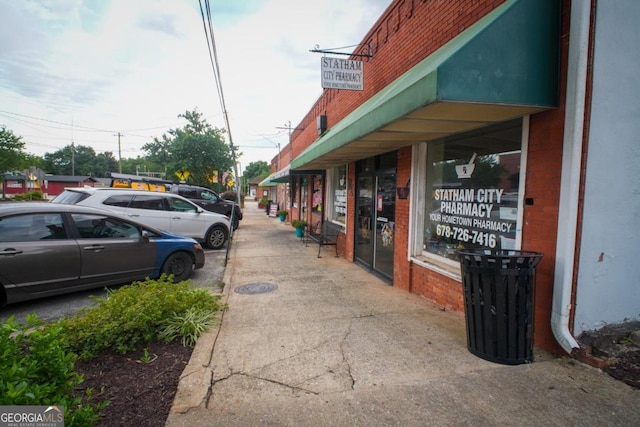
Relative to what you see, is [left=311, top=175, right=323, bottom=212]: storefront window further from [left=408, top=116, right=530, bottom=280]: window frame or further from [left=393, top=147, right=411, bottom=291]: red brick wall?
[left=408, top=116, right=530, bottom=280]: window frame

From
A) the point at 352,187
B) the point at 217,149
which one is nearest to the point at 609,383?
the point at 352,187

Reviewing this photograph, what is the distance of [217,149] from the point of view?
24438 mm

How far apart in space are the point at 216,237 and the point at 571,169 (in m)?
9.45

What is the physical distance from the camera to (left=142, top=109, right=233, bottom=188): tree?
76.7 ft

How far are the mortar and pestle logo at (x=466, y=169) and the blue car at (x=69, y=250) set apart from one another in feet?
16.5

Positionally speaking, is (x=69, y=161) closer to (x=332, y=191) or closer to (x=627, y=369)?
(x=332, y=191)

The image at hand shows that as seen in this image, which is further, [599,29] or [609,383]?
[599,29]

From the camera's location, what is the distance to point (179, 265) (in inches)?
259

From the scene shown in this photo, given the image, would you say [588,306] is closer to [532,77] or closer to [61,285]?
[532,77]

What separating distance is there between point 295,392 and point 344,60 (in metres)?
6.32

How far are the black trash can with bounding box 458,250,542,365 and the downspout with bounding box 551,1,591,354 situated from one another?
0.28m

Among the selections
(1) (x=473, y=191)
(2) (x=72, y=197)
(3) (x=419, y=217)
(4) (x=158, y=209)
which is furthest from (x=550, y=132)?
(2) (x=72, y=197)

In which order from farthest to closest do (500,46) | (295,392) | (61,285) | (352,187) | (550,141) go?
(352,187) < (61,285) < (550,141) < (500,46) < (295,392)

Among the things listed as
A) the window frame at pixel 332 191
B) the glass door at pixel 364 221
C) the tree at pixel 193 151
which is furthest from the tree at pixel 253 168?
the glass door at pixel 364 221
